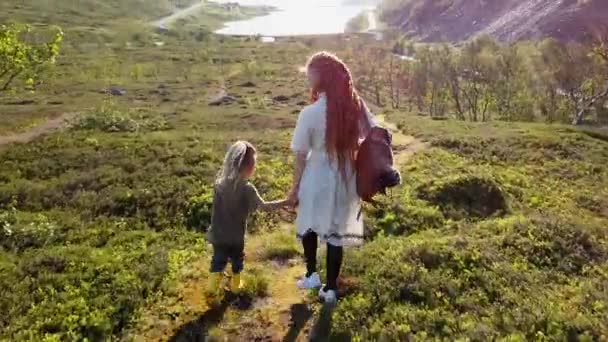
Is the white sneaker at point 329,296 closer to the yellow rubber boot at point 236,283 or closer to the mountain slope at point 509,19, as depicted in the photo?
the yellow rubber boot at point 236,283

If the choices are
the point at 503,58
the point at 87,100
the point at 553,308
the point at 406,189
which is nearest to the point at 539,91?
the point at 503,58

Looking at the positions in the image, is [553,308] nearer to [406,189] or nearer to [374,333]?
[374,333]

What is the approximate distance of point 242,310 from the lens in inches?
349

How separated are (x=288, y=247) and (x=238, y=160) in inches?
143

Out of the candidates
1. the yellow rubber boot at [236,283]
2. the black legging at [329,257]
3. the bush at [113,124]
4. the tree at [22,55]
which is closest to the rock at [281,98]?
the bush at [113,124]

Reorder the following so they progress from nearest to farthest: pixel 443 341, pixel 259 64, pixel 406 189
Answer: pixel 443 341, pixel 406 189, pixel 259 64

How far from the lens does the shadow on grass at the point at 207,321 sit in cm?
827

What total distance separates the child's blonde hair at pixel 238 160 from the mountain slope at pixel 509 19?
116m

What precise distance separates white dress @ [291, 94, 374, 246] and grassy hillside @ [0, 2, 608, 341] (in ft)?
4.81

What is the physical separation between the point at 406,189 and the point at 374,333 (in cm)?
898

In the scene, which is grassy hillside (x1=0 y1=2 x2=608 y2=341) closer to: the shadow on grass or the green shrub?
the shadow on grass

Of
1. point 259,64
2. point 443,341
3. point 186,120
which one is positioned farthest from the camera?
point 259,64

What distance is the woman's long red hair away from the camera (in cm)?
748

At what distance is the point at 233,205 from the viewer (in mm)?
8742
